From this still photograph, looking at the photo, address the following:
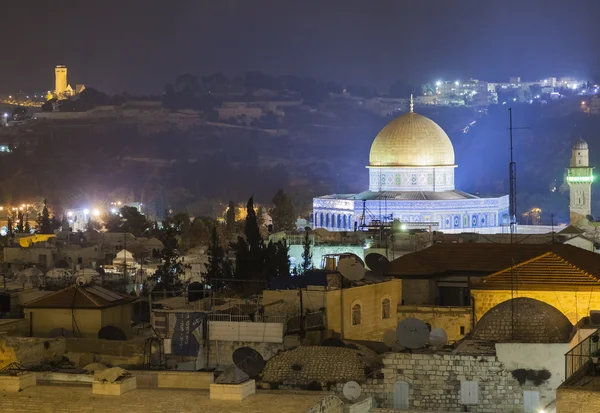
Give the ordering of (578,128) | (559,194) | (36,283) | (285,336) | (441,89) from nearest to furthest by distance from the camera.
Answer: (285,336) < (36,283) < (559,194) < (578,128) < (441,89)

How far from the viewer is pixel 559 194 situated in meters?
81.4

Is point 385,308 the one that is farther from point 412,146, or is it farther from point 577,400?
point 412,146

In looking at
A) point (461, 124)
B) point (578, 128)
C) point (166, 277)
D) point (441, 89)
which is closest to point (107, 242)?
point (166, 277)

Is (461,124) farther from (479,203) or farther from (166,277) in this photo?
(166,277)

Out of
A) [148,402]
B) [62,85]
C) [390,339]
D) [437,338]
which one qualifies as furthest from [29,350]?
[62,85]

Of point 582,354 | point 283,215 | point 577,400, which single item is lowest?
point 577,400

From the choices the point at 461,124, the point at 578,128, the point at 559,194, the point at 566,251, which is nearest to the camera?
the point at 566,251

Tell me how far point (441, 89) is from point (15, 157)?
3309 centimetres

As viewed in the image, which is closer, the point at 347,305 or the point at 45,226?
the point at 347,305

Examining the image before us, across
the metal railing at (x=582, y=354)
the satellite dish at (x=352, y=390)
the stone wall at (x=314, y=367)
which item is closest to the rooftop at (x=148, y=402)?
the satellite dish at (x=352, y=390)

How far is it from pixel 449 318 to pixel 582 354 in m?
7.62

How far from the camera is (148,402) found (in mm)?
13172

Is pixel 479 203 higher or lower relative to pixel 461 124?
lower

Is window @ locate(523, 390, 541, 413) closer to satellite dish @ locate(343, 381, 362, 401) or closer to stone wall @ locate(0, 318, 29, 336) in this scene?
satellite dish @ locate(343, 381, 362, 401)
